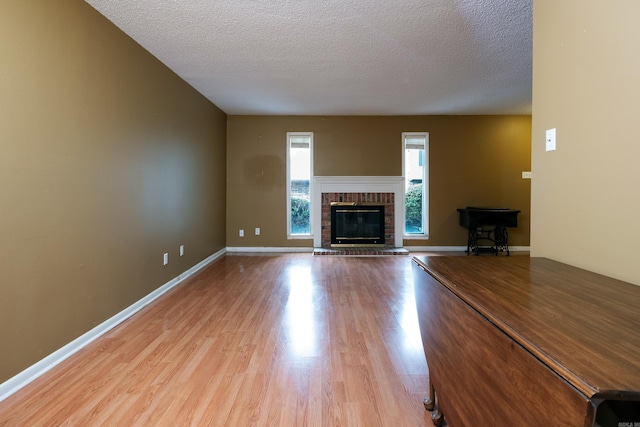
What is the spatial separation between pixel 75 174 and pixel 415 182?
5124 millimetres

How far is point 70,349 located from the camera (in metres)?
2.04

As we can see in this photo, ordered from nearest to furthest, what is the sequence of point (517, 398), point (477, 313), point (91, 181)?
point (517, 398)
point (477, 313)
point (91, 181)

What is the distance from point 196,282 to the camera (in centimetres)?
373

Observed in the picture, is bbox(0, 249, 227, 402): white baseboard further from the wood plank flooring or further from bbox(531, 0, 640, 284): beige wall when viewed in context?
bbox(531, 0, 640, 284): beige wall

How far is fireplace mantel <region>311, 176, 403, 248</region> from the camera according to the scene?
19.0ft

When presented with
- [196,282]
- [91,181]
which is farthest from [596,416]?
[196,282]

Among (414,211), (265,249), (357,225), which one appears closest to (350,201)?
(357,225)

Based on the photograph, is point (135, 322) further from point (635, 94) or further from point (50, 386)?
point (635, 94)

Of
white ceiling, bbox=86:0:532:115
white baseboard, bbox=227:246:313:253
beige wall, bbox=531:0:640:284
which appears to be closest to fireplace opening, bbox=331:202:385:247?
white baseboard, bbox=227:246:313:253

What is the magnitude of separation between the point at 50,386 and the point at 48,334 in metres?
0.35

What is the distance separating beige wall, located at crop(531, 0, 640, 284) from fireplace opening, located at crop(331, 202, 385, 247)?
414 cm

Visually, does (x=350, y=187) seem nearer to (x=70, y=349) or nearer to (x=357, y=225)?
(x=357, y=225)

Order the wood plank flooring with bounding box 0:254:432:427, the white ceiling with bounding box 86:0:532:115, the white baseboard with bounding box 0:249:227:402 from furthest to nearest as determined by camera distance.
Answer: the white ceiling with bounding box 86:0:532:115
the white baseboard with bounding box 0:249:227:402
the wood plank flooring with bounding box 0:254:432:427

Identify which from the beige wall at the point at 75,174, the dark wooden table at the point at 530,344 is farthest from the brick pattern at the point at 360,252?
the dark wooden table at the point at 530,344
